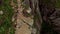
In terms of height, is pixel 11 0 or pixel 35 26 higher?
pixel 11 0

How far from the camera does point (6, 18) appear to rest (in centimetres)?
230

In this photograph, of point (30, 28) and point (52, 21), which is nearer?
point (30, 28)

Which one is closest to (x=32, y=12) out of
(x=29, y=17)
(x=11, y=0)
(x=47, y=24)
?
(x=29, y=17)

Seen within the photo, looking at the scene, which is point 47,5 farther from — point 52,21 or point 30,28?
point 30,28

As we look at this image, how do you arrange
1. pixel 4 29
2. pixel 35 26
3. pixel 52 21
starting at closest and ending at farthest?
1. pixel 4 29
2. pixel 35 26
3. pixel 52 21

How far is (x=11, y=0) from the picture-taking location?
2.37 m

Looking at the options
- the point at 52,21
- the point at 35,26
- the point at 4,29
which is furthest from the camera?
the point at 52,21

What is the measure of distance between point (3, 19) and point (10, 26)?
97 millimetres

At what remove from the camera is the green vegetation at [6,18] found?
2258 millimetres

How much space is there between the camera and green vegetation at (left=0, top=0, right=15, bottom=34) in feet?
7.41

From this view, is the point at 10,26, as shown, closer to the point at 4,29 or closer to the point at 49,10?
the point at 4,29

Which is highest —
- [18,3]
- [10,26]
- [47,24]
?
[18,3]

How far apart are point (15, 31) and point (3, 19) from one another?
16 centimetres

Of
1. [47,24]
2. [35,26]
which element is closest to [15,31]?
[35,26]
